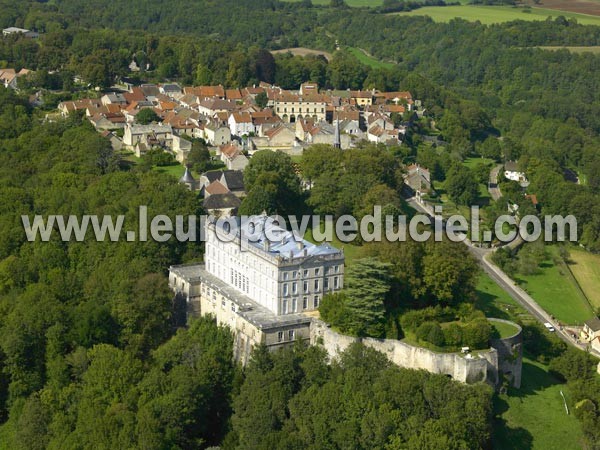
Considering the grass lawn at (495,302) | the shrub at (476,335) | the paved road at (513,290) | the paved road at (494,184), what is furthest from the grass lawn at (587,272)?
the shrub at (476,335)

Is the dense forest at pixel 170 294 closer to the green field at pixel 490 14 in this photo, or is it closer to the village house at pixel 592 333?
the village house at pixel 592 333

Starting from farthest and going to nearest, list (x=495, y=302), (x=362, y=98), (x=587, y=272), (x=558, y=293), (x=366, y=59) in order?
(x=366, y=59), (x=362, y=98), (x=587, y=272), (x=558, y=293), (x=495, y=302)

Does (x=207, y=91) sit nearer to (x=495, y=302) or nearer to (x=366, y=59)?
(x=495, y=302)

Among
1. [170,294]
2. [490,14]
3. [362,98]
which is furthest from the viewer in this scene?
[490,14]

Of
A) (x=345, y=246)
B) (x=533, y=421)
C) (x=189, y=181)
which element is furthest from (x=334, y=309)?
(x=189, y=181)

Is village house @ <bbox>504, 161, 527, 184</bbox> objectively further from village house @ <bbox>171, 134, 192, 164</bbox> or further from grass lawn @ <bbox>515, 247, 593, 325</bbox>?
village house @ <bbox>171, 134, 192, 164</bbox>

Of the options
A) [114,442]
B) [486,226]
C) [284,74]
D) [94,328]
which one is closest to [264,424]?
[114,442]
